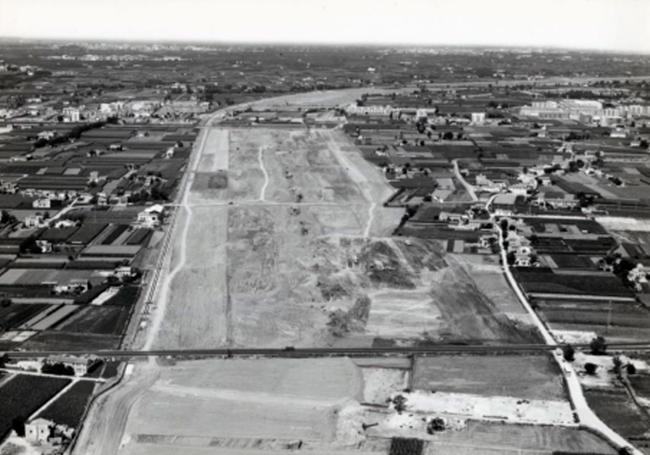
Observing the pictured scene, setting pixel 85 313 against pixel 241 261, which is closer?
pixel 85 313

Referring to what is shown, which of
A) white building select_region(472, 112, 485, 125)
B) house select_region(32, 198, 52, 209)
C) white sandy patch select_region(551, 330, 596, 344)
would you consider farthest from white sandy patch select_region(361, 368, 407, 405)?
white building select_region(472, 112, 485, 125)

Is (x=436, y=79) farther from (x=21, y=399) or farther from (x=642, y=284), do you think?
(x=21, y=399)

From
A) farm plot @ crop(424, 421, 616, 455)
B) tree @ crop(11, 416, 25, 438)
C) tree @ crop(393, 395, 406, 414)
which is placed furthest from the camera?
tree @ crop(393, 395, 406, 414)

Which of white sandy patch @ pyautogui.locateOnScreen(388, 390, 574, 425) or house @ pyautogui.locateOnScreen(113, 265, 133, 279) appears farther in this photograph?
house @ pyautogui.locateOnScreen(113, 265, 133, 279)

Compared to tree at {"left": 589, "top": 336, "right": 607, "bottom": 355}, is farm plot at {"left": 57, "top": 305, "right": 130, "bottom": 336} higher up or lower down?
lower down

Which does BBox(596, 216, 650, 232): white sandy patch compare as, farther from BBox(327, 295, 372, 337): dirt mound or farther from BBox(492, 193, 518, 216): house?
BBox(327, 295, 372, 337): dirt mound

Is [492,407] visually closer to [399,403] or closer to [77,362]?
[399,403]

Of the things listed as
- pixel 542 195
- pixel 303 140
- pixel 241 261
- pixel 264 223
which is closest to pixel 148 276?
pixel 241 261
